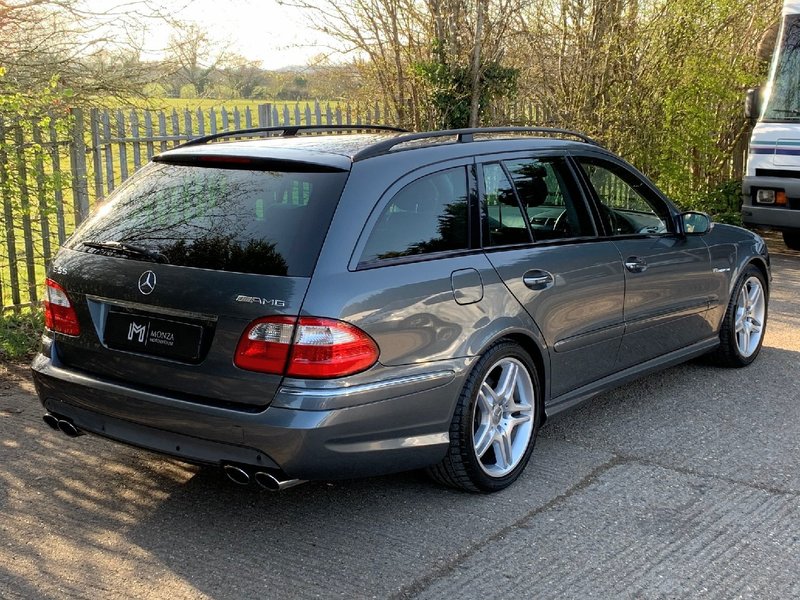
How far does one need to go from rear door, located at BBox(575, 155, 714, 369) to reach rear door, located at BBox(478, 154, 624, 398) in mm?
153

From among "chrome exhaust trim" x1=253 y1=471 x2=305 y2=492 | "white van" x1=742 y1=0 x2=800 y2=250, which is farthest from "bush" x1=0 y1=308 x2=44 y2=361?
"white van" x1=742 y1=0 x2=800 y2=250

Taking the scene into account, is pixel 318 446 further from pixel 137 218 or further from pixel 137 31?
pixel 137 31

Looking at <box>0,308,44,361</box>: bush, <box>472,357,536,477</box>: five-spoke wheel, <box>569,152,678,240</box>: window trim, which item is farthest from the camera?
<box>0,308,44,361</box>: bush

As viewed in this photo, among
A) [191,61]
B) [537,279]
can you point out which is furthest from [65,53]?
[537,279]

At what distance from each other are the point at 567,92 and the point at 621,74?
0.76 metres

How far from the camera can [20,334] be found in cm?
685

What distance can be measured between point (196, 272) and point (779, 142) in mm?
8594

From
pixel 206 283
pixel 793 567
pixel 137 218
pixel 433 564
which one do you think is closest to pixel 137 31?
pixel 137 218

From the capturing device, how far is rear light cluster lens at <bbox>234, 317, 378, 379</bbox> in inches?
140

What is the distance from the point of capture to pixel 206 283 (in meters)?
3.71

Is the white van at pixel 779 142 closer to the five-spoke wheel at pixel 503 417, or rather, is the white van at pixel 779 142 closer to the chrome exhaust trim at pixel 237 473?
the five-spoke wheel at pixel 503 417

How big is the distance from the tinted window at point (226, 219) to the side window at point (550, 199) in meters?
1.21

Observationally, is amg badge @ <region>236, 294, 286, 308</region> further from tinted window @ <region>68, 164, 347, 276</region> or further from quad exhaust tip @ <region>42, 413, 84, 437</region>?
quad exhaust tip @ <region>42, 413, 84, 437</region>

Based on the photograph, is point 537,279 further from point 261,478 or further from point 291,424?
point 261,478
